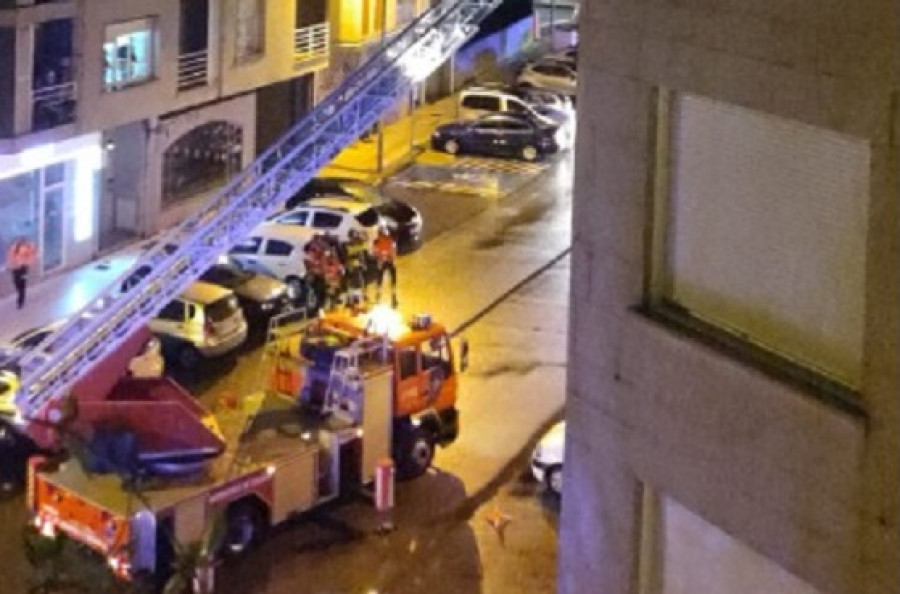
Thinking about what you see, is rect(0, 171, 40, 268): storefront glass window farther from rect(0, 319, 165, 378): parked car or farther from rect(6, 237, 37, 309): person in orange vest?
rect(0, 319, 165, 378): parked car

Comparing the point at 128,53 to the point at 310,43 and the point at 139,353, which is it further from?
the point at 139,353

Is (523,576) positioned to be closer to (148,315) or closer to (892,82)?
(148,315)

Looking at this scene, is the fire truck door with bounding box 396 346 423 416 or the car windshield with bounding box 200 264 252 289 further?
the car windshield with bounding box 200 264 252 289

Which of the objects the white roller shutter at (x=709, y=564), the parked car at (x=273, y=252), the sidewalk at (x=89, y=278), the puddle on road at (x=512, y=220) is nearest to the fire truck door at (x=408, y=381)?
the sidewalk at (x=89, y=278)

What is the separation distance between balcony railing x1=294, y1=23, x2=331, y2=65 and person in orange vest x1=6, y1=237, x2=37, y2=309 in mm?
10783

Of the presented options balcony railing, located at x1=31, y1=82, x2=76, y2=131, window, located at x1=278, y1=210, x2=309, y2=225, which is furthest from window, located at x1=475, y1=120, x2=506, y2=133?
balcony railing, located at x1=31, y1=82, x2=76, y2=131

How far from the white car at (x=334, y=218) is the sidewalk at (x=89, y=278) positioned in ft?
10.3

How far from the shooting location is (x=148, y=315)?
2322 centimetres

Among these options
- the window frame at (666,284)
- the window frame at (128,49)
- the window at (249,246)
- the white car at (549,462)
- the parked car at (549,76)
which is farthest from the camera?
the parked car at (549,76)

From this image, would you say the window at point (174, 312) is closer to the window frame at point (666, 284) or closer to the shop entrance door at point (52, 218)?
the shop entrance door at point (52, 218)

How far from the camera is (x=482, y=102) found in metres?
48.2

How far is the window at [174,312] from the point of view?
26844 mm

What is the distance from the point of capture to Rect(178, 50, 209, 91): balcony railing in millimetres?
34531

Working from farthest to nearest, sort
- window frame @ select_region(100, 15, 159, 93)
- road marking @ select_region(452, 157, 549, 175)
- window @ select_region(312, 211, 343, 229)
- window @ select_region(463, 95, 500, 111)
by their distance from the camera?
1. window @ select_region(463, 95, 500, 111)
2. road marking @ select_region(452, 157, 549, 175)
3. window @ select_region(312, 211, 343, 229)
4. window frame @ select_region(100, 15, 159, 93)
